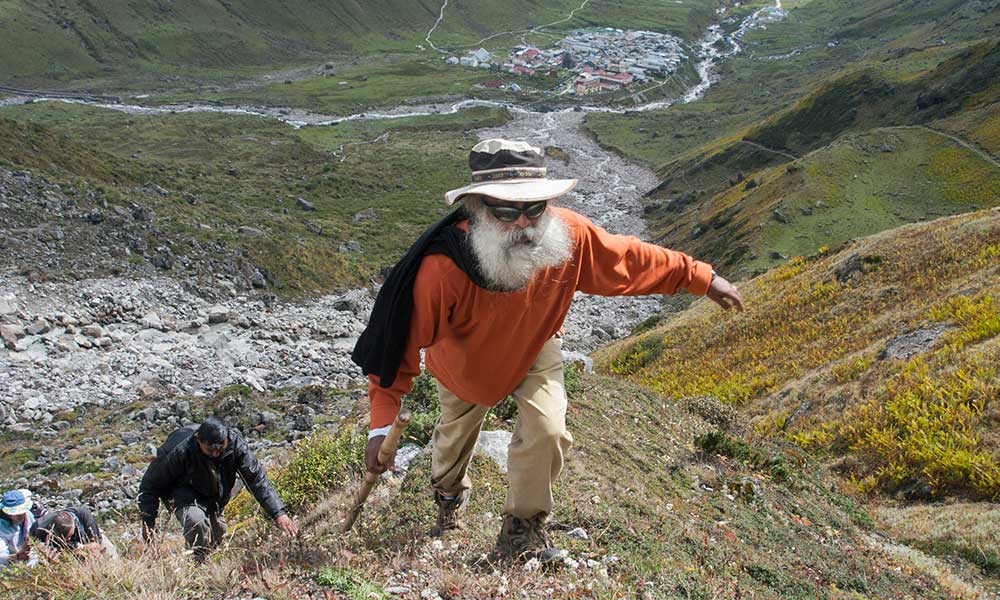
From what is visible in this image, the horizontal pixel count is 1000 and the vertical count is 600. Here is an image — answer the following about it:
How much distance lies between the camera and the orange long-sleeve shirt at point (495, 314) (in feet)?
13.3

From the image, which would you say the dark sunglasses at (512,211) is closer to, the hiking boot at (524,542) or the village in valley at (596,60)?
the hiking boot at (524,542)

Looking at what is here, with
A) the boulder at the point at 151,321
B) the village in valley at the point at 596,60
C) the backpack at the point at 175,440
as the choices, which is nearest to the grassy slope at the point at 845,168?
the boulder at the point at 151,321

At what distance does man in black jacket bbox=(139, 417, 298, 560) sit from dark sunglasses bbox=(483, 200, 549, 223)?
3.07 m

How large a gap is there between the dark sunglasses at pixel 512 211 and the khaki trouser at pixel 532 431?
0.98 metres

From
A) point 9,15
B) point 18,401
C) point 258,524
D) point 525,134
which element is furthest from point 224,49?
point 258,524

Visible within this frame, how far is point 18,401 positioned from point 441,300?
18348 millimetres

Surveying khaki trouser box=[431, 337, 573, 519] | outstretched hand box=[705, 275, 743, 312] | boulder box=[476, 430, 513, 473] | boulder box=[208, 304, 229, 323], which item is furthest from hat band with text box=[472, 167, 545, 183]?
boulder box=[208, 304, 229, 323]

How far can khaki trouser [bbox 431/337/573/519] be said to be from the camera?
430cm

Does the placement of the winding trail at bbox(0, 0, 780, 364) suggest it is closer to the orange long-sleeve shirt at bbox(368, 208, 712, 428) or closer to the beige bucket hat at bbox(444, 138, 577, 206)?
the orange long-sleeve shirt at bbox(368, 208, 712, 428)

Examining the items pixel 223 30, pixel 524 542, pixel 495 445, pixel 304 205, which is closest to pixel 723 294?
pixel 524 542

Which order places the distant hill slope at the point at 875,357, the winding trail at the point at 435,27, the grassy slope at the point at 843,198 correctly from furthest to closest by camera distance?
the winding trail at the point at 435,27 < the grassy slope at the point at 843,198 < the distant hill slope at the point at 875,357

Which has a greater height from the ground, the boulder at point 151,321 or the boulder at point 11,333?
the boulder at point 11,333

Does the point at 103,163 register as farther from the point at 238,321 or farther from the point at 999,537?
the point at 999,537

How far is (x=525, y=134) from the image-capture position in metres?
86.3
